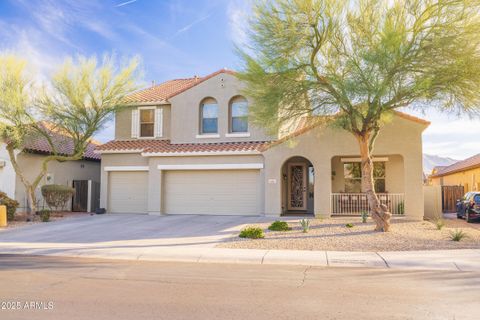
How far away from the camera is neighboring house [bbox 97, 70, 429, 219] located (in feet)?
62.1

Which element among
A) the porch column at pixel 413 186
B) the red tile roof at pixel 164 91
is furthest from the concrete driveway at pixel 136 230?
the red tile roof at pixel 164 91

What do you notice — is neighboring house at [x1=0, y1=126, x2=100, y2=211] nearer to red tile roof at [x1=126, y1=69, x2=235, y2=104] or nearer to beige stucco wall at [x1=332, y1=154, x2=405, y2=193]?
red tile roof at [x1=126, y1=69, x2=235, y2=104]

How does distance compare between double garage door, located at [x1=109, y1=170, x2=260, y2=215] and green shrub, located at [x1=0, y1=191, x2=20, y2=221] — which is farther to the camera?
double garage door, located at [x1=109, y1=170, x2=260, y2=215]

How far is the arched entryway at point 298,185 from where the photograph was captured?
2216 centimetres

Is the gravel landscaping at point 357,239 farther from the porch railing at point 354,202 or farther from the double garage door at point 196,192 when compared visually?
the double garage door at point 196,192

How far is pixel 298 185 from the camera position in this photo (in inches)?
885

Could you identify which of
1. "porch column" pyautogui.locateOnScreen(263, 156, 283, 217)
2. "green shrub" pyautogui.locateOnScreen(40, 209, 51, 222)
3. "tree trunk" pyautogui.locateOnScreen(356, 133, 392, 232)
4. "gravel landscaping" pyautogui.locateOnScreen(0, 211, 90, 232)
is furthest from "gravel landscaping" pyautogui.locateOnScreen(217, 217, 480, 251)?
"green shrub" pyautogui.locateOnScreen(40, 209, 51, 222)

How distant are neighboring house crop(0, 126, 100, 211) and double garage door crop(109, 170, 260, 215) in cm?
296

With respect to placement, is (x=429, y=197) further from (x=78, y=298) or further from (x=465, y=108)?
(x=78, y=298)

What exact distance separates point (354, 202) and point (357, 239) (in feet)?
21.6

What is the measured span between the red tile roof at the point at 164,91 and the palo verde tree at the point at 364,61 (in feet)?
22.8

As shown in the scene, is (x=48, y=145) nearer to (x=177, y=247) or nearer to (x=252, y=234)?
(x=177, y=247)

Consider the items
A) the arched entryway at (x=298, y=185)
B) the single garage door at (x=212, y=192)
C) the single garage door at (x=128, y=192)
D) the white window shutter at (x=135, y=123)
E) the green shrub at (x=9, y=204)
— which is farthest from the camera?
the white window shutter at (x=135, y=123)

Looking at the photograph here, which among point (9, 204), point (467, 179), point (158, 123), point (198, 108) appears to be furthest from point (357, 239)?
point (467, 179)
